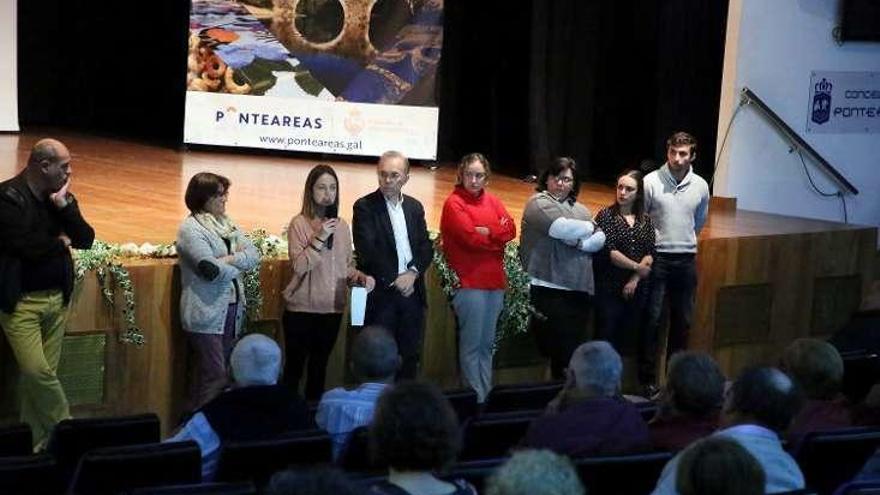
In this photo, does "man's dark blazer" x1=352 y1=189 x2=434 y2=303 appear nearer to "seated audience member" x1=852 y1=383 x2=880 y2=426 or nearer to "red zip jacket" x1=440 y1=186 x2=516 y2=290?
"red zip jacket" x1=440 y1=186 x2=516 y2=290

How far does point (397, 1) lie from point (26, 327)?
6766 millimetres

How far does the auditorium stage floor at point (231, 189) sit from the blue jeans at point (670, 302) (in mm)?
854

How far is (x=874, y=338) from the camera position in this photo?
724cm

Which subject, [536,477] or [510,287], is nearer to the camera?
[536,477]

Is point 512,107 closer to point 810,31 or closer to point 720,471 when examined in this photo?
point 810,31

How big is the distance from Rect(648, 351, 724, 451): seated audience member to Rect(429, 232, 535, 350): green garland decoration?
116 inches

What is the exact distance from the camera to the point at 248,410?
4.43 m

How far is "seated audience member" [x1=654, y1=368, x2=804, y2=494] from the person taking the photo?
12.9ft

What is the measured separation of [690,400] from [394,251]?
2.53 metres

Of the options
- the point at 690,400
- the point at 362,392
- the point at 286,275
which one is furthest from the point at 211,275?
the point at 690,400

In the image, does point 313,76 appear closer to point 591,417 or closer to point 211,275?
point 211,275

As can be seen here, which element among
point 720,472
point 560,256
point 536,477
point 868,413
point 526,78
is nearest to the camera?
point 536,477

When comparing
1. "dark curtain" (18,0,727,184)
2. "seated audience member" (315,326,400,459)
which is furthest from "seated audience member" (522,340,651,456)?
"dark curtain" (18,0,727,184)

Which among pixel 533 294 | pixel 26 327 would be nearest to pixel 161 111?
pixel 533 294
